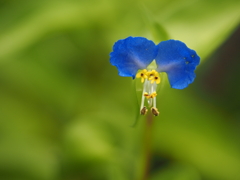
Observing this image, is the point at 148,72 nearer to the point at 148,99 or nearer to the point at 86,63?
the point at 148,99

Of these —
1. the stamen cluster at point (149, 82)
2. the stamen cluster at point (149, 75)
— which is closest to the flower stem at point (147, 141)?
the stamen cluster at point (149, 82)

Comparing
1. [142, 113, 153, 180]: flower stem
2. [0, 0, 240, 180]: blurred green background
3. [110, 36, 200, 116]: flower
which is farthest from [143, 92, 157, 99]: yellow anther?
[0, 0, 240, 180]: blurred green background

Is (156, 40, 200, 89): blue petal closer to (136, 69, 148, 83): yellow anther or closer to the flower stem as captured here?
(136, 69, 148, 83): yellow anther

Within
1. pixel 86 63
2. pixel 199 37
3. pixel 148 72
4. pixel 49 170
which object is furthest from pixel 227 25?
pixel 49 170

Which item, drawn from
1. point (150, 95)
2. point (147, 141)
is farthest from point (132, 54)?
point (147, 141)

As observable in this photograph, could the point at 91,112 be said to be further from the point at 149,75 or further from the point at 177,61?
the point at 177,61
